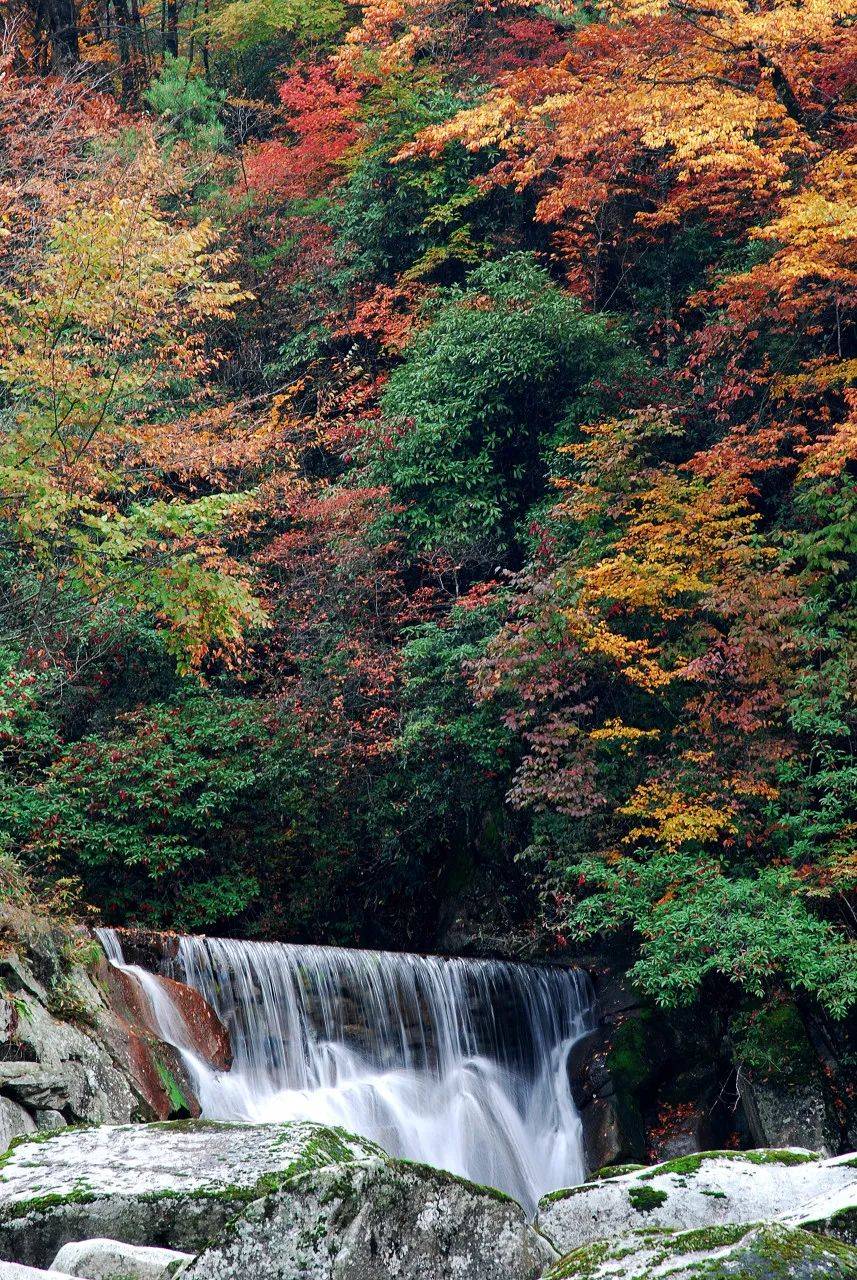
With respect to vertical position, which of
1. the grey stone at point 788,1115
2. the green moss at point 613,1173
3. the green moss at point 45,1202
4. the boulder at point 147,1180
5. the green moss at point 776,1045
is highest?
the green moss at point 45,1202

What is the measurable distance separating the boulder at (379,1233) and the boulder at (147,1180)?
0.18m

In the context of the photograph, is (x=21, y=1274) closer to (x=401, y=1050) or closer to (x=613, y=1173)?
(x=613, y=1173)

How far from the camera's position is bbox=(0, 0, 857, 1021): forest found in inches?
442

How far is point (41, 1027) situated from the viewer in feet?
25.2

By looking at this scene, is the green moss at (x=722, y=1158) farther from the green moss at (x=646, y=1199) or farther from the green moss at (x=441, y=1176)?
the green moss at (x=441, y=1176)

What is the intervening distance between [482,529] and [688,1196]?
39.2ft

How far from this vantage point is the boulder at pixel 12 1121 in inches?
261

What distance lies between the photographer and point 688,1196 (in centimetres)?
469

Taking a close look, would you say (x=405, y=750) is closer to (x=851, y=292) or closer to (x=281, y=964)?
(x=281, y=964)

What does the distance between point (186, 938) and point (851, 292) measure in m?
10.7

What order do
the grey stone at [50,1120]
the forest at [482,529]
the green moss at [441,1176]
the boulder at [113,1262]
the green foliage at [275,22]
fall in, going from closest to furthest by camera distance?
the boulder at [113,1262] → the green moss at [441,1176] → the grey stone at [50,1120] → the forest at [482,529] → the green foliage at [275,22]

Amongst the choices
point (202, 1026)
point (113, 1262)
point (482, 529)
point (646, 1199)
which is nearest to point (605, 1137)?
point (202, 1026)

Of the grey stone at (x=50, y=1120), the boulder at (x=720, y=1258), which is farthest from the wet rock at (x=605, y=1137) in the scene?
the boulder at (x=720, y=1258)

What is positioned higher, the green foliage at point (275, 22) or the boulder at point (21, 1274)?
the green foliage at point (275, 22)
